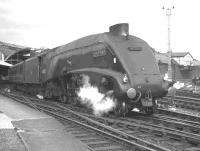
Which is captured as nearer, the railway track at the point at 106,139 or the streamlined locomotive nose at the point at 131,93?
the railway track at the point at 106,139

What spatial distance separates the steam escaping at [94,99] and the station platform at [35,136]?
2.01 metres

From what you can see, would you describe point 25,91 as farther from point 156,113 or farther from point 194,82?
point 194,82

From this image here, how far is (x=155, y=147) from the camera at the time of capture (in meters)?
7.04

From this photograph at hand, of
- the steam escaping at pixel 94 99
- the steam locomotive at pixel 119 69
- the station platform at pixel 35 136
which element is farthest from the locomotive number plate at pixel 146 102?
the station platform at pixel 35 136

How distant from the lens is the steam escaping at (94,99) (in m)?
12.2

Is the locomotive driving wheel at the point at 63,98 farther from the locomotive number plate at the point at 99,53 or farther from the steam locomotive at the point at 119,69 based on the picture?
the locomotive number plate at the point at 99,53

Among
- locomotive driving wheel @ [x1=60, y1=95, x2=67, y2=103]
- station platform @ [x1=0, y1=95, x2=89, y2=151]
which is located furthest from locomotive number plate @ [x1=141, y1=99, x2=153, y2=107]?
locomotive driving wheel @ [x1=60, y1=95, x2=67, y2=103]

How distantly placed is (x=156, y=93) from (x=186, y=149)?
4704 mm

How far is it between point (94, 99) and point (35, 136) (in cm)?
433

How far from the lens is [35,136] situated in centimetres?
895

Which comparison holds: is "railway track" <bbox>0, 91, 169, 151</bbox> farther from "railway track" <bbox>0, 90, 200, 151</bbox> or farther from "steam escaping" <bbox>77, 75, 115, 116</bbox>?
"steam escaping" <bbox>77, 75, 115, 116</bbox>

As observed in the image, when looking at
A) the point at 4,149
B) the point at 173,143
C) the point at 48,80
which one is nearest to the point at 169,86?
the point at 173,143

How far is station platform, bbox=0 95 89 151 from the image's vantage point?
7.68 m

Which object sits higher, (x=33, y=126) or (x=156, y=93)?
(x=156, y=93)
